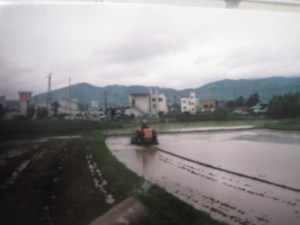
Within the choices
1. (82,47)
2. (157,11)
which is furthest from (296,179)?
(82,47)

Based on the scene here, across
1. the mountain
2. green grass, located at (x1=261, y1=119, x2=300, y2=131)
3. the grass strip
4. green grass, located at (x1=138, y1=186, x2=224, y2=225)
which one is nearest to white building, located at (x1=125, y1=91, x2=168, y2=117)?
the mountain

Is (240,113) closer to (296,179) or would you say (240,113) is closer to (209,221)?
(296,179)

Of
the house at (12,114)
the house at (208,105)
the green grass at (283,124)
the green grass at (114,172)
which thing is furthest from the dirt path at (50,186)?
the green grass at (283,124)

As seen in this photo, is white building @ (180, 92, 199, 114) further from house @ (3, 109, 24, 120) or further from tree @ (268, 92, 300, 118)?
house @ (3, 109, 24, 120)

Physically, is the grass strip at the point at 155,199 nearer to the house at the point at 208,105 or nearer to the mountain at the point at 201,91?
the mountain at the point at 201,91

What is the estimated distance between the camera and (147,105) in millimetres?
1828

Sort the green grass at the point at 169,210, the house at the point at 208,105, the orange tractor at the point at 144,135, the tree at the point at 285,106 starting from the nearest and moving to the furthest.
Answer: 1. the green grass at the point at 169,210
2. the orange tractor at the point at 144,135
3. the house at the point at 208,105
4. the tree at the point at 285,106

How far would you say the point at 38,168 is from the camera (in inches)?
63.5

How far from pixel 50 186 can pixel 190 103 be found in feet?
2.92

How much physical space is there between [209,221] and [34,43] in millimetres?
1256

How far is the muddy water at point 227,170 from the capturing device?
1.71m

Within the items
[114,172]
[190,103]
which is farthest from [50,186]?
[190,103]

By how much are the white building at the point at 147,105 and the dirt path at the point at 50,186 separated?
0.36 m

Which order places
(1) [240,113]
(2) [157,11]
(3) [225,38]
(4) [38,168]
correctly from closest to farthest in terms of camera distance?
(4) [38,168] < (2) [157,11] < (3) [225,38] < (1) [240,113]
